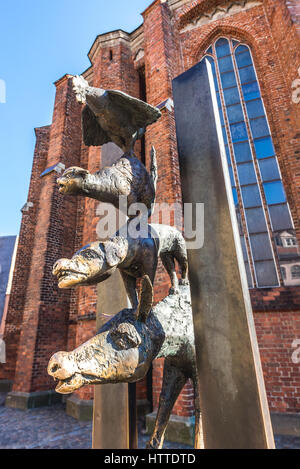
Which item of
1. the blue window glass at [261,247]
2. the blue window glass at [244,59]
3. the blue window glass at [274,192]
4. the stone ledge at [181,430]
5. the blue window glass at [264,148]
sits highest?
the blue window glass at [244,59]

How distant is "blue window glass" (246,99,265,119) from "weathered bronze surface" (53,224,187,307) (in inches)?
273

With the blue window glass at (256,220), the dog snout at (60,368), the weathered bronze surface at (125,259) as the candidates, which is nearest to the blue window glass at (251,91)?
the blue window glass at (256,220)

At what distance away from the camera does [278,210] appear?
619 centimetres

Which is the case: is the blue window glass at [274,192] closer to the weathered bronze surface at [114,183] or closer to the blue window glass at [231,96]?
the blue window glass at [231,96]

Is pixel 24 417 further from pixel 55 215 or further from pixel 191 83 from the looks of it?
pixel 191 83

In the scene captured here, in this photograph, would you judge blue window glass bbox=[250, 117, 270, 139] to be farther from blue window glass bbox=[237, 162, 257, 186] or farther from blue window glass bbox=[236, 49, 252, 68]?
blue window glass bbox=[236, 49, 252, 68]

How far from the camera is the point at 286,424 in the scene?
14.9ft

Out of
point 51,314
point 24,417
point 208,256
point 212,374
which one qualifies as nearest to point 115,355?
point 212,374

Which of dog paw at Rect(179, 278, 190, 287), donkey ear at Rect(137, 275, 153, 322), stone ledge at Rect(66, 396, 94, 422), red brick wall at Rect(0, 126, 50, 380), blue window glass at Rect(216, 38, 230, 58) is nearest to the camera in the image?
donkey ear at Rect(137, 275, 153, 322)

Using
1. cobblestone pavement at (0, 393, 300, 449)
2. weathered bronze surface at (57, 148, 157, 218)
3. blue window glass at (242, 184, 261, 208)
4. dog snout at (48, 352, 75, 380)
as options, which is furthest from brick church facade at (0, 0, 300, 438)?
dog snout at (48, 352, 75, 380)

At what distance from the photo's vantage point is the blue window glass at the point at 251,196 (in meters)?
6.50

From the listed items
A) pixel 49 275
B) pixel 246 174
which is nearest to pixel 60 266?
pixel 246 174

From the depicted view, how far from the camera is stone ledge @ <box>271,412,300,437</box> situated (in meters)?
4.46

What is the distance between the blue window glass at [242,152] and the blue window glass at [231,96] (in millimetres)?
1408
